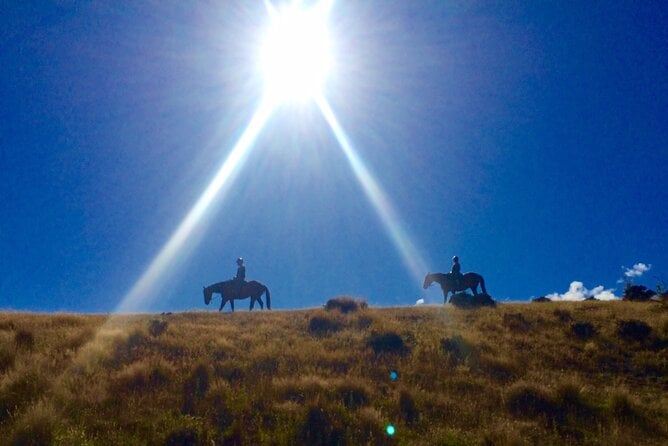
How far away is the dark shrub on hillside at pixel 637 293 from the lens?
1155 inches

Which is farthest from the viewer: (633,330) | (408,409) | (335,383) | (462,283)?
(462,283)

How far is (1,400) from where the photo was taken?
11.1 m

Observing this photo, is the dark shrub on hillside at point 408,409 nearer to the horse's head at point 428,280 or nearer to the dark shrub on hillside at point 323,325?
the dark shrub on hillside at point 323,325

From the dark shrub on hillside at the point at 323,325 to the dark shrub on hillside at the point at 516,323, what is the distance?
7535mm

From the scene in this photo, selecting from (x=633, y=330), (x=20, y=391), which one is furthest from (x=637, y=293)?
(x=20, y=391)

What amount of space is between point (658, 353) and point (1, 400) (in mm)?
20114

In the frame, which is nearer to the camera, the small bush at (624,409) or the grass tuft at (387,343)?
the small bush at (624,409)

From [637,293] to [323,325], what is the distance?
2143 cm

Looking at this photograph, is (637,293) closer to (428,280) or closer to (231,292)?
(428,280)

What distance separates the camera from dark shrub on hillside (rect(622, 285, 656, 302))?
29328 millimetres

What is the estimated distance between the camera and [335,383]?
12742 millimetres

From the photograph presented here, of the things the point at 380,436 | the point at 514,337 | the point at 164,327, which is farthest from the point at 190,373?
the point at 514,337

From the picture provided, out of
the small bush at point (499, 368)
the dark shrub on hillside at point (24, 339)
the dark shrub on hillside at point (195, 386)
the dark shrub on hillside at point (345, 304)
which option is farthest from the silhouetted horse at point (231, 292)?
the small bush at point (499, 368)

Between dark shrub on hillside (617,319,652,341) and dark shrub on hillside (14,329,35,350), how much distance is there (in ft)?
70.6
